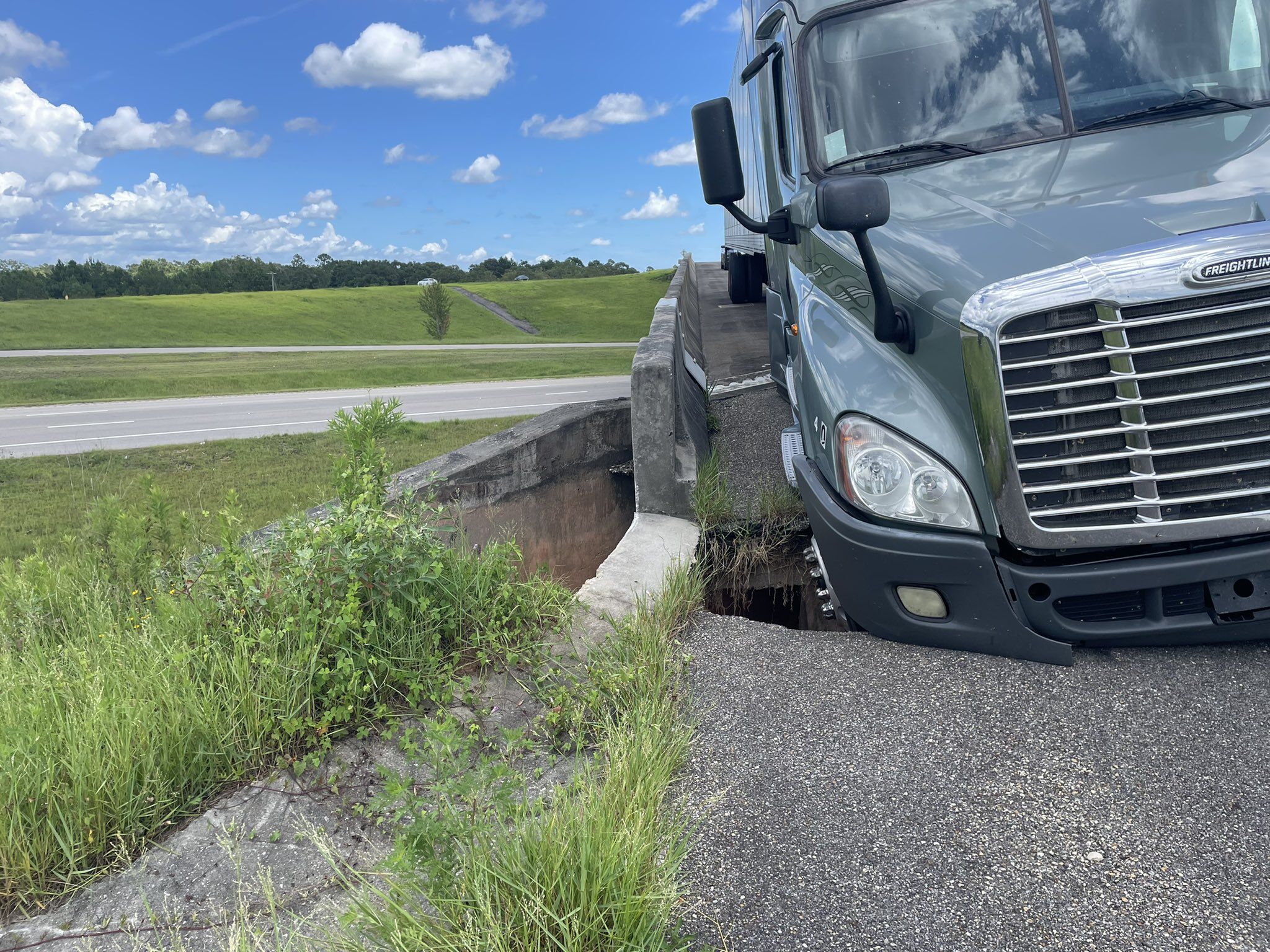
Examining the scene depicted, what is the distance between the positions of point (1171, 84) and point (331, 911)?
527cm

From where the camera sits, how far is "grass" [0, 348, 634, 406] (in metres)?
25.0

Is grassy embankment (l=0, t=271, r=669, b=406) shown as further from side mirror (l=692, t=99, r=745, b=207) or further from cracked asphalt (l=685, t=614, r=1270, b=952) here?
cracked asphalt (l=685, t=614, r=1270, b=952)

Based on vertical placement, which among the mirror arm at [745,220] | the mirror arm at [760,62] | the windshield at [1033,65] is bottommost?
the mirror arm at [745,220]

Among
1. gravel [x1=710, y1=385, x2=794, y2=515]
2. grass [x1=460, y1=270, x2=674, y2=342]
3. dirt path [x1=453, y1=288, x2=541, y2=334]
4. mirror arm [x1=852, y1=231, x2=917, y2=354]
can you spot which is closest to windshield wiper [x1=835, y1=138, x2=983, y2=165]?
mirror arm [x1=852, y1=231, x2=917, y2=354]

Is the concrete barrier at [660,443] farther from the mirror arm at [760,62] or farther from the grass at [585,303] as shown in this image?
the grass at [585,303]

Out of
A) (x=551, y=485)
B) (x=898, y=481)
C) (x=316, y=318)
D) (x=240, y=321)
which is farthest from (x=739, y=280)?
(x=316, y=318)

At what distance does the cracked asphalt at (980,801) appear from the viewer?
8.57ft

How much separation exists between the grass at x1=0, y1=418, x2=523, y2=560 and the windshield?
523 cm

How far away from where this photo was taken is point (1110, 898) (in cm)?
267

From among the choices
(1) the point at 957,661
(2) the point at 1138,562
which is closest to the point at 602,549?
(1) the point at 957,661

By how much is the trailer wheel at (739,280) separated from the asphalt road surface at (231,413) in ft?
11.7

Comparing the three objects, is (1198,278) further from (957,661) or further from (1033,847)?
(1033,847)

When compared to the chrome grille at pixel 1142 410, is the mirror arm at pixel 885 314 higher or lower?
higher

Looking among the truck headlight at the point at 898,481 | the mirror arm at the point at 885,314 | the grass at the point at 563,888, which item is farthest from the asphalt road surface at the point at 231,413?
the grass at the point at 563,888
